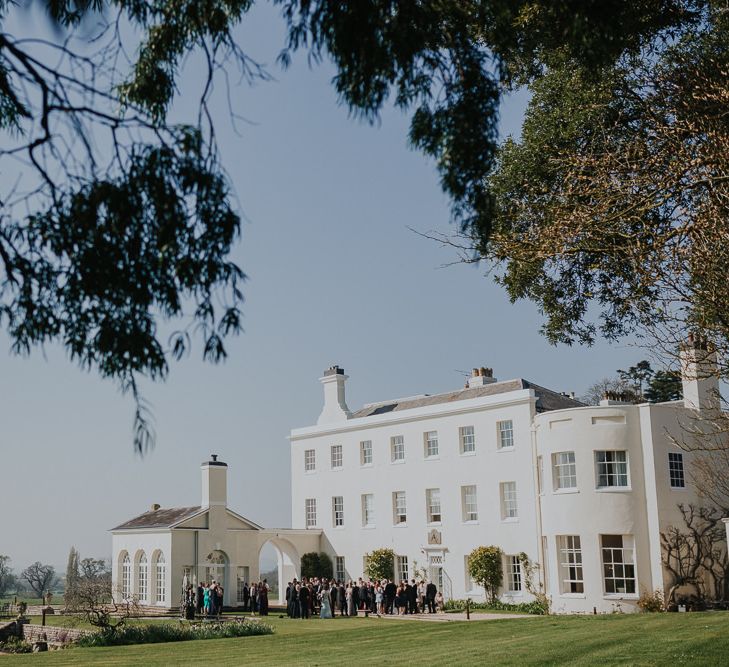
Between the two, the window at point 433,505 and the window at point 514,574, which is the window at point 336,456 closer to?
the window at point 433,505

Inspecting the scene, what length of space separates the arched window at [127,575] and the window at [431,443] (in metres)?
Answer: 13.6

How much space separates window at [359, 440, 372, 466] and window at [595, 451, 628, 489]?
11686 mm

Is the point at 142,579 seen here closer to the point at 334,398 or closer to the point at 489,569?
the point at 334,398

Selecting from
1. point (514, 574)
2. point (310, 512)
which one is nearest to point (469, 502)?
point (514, 574)

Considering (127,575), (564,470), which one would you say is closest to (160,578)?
(127,575)

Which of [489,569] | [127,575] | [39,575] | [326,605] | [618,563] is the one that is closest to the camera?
[618,563]

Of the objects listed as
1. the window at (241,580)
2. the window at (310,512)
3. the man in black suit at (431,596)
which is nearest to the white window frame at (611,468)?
the man in black suit at (431,596)

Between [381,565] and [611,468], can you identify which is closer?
[611,468]

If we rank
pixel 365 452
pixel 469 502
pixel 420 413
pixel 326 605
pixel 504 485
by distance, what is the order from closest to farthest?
1. pixel 326 605
2. pixel 504 485
3. pixel 469 502
4. pixel 420 413
5. pixel 365 452

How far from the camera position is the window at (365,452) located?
4119 cm

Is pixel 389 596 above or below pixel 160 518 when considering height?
below

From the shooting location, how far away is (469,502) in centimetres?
3716

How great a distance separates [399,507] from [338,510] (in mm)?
3534

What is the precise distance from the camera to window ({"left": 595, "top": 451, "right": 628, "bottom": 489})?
3198 cm
